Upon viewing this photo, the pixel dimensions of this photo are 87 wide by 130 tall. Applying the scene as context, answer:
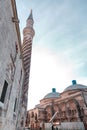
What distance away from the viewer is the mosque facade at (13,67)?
508cm

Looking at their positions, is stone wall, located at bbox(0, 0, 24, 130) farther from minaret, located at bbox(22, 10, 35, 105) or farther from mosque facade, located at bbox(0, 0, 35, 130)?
minaret, located at bbox(22, 10, 35, 105)

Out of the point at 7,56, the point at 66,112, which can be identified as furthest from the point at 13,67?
the point at 66,112

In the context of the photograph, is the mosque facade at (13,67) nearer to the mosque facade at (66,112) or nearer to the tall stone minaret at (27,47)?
the tall stone minaret at (27,47)

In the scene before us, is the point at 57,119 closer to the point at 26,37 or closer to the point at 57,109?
the point at 57,109

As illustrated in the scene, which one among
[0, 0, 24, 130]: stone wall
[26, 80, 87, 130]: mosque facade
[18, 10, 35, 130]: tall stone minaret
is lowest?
[26, 80, 87, 130]: mosque facade

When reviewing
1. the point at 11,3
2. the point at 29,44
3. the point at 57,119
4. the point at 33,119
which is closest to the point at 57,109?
the point at 57,119

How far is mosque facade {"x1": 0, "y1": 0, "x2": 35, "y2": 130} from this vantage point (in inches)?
200

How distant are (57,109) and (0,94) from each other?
19580 mm

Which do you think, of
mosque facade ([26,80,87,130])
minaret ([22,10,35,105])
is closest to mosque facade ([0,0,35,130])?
minaret ([22,10,35,105])

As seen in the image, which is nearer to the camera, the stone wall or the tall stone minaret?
the stone wall

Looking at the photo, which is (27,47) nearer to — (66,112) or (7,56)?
(7,56)

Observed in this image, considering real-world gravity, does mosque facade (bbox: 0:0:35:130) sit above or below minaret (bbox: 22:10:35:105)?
below

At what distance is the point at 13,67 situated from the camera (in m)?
6.86

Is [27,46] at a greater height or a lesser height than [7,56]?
greater
